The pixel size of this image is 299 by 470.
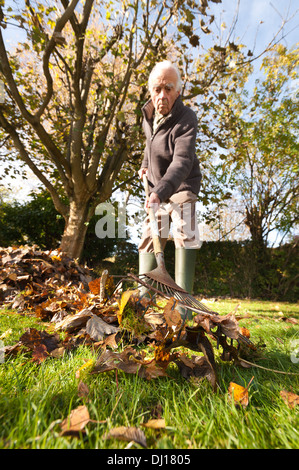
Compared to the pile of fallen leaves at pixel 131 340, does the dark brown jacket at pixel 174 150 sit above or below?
above

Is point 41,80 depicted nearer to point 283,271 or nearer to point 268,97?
point 268,97

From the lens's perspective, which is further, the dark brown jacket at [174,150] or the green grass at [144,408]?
the dark brown jacket at [174,150]

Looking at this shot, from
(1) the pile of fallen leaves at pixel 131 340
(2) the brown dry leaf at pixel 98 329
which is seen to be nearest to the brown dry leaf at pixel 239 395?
(1) the pile of fallen leaves at pixel 131 340

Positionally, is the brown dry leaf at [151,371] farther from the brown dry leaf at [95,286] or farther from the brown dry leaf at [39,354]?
the brown dry leaf at [95,286]

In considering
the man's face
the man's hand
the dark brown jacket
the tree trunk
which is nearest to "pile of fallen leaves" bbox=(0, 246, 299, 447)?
the man's hand

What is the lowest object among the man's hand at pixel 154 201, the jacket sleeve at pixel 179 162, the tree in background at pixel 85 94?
the man's hand at pixel 154 201

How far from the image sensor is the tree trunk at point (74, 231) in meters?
5.75

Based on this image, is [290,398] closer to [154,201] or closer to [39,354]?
[39,354]

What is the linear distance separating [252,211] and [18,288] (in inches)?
325

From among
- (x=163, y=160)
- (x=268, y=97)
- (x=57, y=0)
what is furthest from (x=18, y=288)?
(x=268, y=97)

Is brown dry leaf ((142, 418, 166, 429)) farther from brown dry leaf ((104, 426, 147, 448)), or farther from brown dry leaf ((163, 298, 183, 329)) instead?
brown dry leaf ((163, 298, 183, 329))

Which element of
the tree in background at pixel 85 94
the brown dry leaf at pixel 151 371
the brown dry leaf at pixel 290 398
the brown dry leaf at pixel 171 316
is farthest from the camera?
the tree in background at pixel 85 94

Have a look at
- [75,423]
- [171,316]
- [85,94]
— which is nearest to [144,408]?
[75,423]

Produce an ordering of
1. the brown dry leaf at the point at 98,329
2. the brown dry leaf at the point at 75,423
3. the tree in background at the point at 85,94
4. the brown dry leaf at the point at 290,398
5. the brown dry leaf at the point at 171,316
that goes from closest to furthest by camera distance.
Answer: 1. the brown dry leaf at the point at 75,423
2. the brown dry leaf at the point at 290,398
3. the brown dry leaf at the point at 171,316
4. the brown dry leaf at the point at 98,329
5. the tree in background at the point at 85,94
